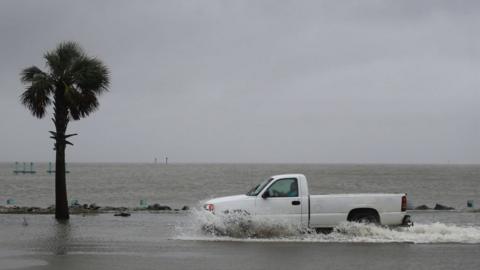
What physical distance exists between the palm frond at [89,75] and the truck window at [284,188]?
8.94 metres

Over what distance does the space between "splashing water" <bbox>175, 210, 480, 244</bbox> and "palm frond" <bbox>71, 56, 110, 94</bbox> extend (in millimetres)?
8119

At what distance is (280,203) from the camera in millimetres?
16781

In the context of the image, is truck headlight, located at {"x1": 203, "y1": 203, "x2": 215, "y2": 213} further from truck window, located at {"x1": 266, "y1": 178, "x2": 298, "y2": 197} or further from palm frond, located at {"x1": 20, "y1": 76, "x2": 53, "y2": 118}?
palm frond, located at {"x1": 20, "y1": 76, "x2": 53, "y2": 118}

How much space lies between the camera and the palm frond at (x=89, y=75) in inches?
901

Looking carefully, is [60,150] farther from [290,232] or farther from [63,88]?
[290,232]

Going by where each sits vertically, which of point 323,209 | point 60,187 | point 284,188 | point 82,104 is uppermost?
point 82,104

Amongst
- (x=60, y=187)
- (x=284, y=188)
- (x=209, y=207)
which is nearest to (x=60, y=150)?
(x=60, y=187)

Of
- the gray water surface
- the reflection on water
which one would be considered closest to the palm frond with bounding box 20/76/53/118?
the reflection on water

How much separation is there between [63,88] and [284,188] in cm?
993

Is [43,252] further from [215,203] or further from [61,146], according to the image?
[61,146]

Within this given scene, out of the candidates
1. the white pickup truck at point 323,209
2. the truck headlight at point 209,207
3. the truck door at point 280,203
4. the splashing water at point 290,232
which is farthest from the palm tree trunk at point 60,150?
the truck door at point 280,203

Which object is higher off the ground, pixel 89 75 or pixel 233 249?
pixel 89 75

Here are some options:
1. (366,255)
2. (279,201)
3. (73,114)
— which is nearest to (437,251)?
(366,255)

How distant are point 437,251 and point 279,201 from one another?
4.37 m
